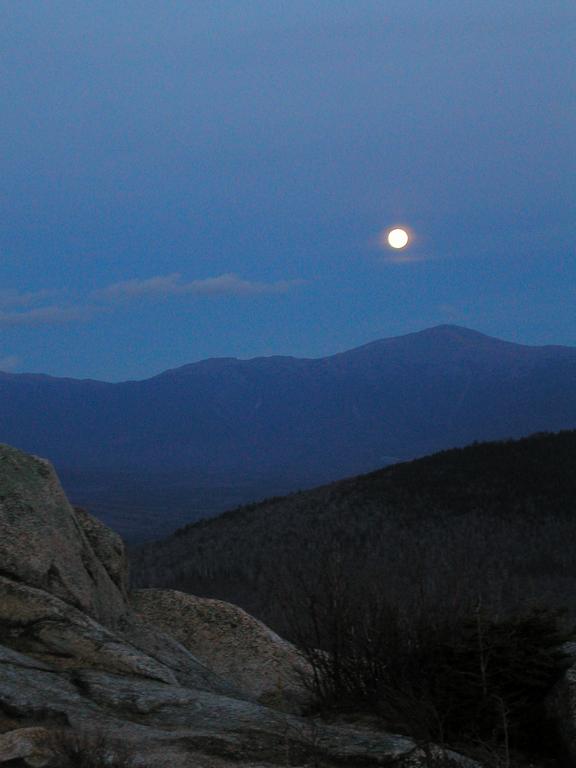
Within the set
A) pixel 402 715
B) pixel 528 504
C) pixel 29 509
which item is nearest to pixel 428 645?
pixel 402 715

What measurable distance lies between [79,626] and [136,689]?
57.6 inches

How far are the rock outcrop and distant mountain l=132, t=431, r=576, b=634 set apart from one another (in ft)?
60.8

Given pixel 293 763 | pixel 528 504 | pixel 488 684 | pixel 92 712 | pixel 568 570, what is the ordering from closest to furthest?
pixel 293 763 → pixel 92 712 → pixel 488 684 → pixel 568 570 → pixel 528 504

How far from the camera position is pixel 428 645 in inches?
305

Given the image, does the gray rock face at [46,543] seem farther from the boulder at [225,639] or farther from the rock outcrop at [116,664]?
the boulder at [225,639]

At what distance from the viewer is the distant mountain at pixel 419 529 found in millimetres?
39312

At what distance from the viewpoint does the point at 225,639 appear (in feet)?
41.7

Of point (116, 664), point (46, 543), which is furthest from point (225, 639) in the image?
point (116, 664)

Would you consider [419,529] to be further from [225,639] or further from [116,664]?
[116,664]

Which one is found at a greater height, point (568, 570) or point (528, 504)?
point (528, 504)

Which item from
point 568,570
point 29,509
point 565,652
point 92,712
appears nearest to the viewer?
point 92,712

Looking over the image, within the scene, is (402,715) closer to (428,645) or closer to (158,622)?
(428,645)

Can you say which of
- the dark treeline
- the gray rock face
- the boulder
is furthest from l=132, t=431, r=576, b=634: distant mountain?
the gray rock face

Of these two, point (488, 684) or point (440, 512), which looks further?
point (440, 512)
